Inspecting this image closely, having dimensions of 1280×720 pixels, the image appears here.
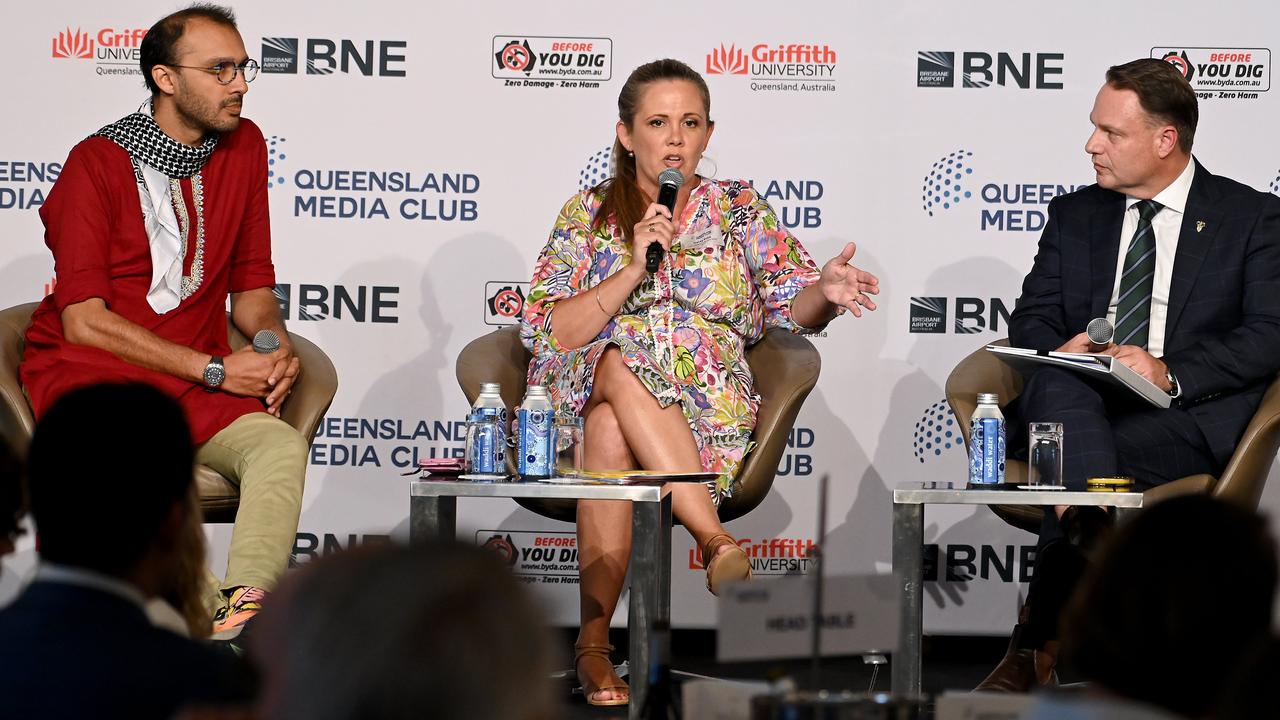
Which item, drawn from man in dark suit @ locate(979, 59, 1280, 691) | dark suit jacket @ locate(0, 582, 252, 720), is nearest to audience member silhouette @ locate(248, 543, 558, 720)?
dark suit jacket @ locate(0, 582, 252, 720)

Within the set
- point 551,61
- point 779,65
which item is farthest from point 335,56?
point 779,65

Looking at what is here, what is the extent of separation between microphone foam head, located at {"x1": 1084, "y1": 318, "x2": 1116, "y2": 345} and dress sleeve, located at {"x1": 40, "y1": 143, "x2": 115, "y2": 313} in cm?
262

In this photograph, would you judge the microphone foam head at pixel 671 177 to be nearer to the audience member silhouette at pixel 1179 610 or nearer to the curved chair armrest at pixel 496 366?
the curved chair armrest at pixel 496 366

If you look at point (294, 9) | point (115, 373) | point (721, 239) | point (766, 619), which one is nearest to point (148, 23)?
point (294, 9)

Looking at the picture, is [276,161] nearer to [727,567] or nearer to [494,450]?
[494,450]

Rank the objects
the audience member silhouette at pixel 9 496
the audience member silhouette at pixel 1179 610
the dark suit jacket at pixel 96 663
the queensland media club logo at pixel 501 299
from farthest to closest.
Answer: the queensland media club logo at pixel 501 299 → the audience member silhouette at pixel 9 496 → the dark suit jacket at pixel 96 663 → the audience member silhouette at pixel 1179 610

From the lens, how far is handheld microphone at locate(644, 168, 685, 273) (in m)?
3.79

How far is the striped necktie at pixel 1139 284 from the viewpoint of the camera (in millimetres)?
3973

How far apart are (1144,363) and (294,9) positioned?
128 inches

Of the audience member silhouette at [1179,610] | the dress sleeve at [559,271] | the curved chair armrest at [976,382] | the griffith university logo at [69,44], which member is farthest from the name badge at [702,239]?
the audience member silhouette at [1179,610]

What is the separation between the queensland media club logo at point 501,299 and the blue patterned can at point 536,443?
6.19ft

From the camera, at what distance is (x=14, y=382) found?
12.3 feet

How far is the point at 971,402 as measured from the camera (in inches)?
156

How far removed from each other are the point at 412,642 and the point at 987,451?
8.83ft
